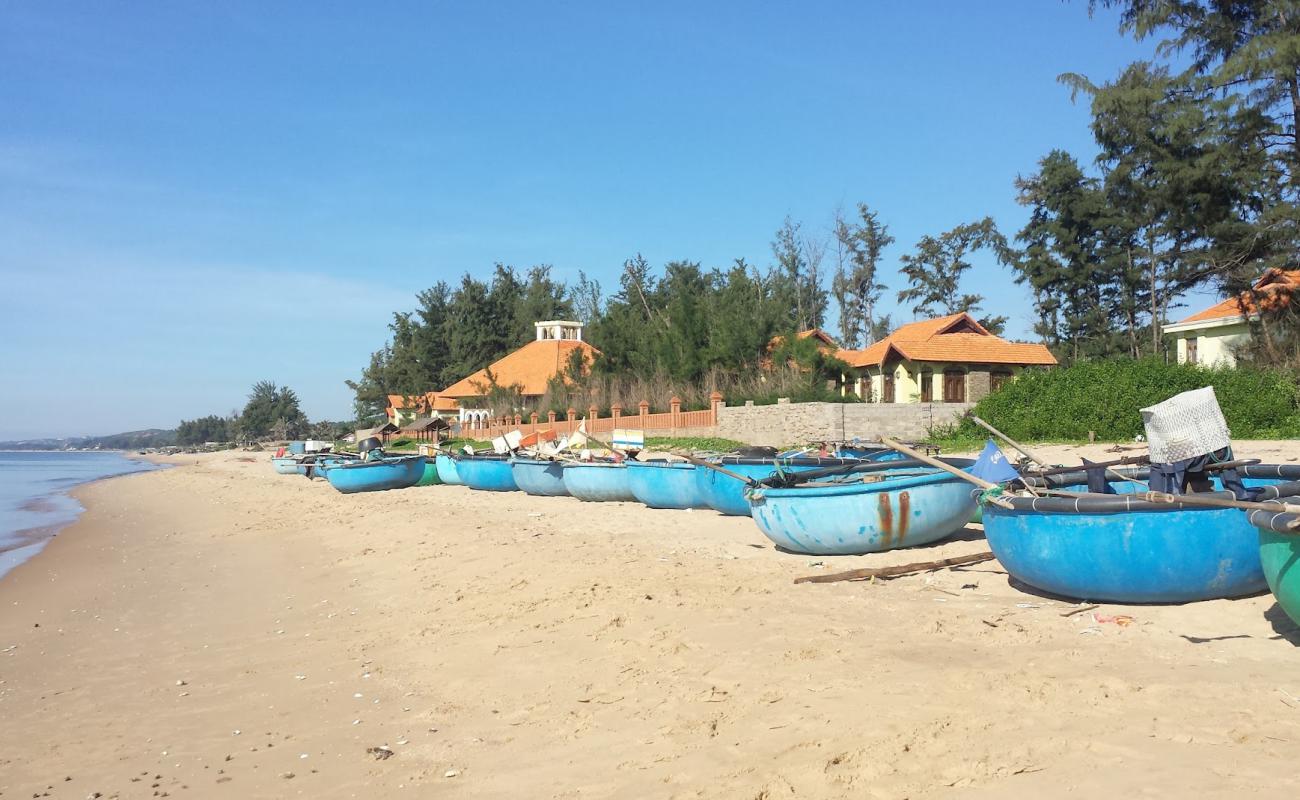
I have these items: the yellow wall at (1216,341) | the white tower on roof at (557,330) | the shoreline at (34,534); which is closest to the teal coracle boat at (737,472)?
the shoreline at (34,534)

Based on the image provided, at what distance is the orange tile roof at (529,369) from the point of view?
53.1 metres

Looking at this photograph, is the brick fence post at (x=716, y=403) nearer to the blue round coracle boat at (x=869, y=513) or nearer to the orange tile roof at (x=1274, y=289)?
the orange tile roof at (x=1274, y=289)

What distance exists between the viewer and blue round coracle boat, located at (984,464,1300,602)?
6.63 m

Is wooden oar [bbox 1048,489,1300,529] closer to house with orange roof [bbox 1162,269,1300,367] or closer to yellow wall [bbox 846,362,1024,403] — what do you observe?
house with orange roof [bbox 1162,269,1300,367]

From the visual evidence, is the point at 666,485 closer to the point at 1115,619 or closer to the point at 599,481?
the point at 599,481

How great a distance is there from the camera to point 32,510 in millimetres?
34344

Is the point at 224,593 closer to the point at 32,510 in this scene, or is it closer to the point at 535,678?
the point at 535,678

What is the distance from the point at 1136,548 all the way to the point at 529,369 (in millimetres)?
50135

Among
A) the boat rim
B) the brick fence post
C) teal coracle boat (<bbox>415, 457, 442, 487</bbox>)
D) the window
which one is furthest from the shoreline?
the window

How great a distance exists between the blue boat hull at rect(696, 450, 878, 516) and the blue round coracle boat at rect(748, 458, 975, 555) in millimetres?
2436

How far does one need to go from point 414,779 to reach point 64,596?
11.3 metres

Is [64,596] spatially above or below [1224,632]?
below

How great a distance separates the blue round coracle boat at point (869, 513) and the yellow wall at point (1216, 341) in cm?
2872

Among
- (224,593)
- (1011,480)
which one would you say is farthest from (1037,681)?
(224,593)
